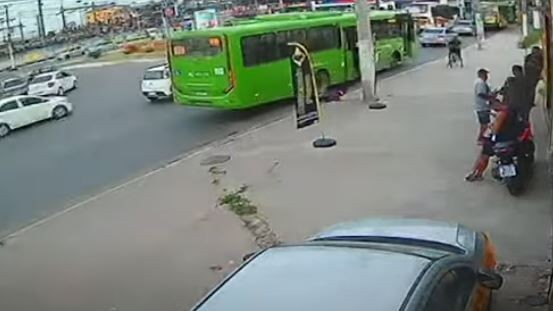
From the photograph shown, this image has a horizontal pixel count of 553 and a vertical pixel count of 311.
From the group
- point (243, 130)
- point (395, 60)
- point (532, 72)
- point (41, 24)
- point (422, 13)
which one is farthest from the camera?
point (41, 24)

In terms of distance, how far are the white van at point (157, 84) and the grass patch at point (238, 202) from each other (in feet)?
54.4

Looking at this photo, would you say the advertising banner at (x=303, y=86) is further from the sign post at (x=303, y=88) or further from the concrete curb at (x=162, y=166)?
the concrete curb at (x=162, y=166)

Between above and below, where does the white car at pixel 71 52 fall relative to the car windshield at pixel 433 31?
below

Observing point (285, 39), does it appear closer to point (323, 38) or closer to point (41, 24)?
point (323, 38)

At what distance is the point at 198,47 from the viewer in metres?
23.7

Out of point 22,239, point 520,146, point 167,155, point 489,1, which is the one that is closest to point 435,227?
point 520,146

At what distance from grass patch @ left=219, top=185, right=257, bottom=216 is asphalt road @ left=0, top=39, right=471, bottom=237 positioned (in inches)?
131

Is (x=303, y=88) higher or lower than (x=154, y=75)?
higher

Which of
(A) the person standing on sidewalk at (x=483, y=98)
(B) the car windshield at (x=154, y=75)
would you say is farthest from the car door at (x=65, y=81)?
(A) the person standing on sidewalk at (x=483, y=98)

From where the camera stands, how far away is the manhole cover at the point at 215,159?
17.2 m

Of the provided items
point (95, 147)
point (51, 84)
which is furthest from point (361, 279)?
point (51, 84)

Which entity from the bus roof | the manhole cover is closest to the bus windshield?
the bus roof

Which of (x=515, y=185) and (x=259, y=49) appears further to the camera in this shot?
(x=259, y=49)

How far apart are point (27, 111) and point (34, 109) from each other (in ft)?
1.00
